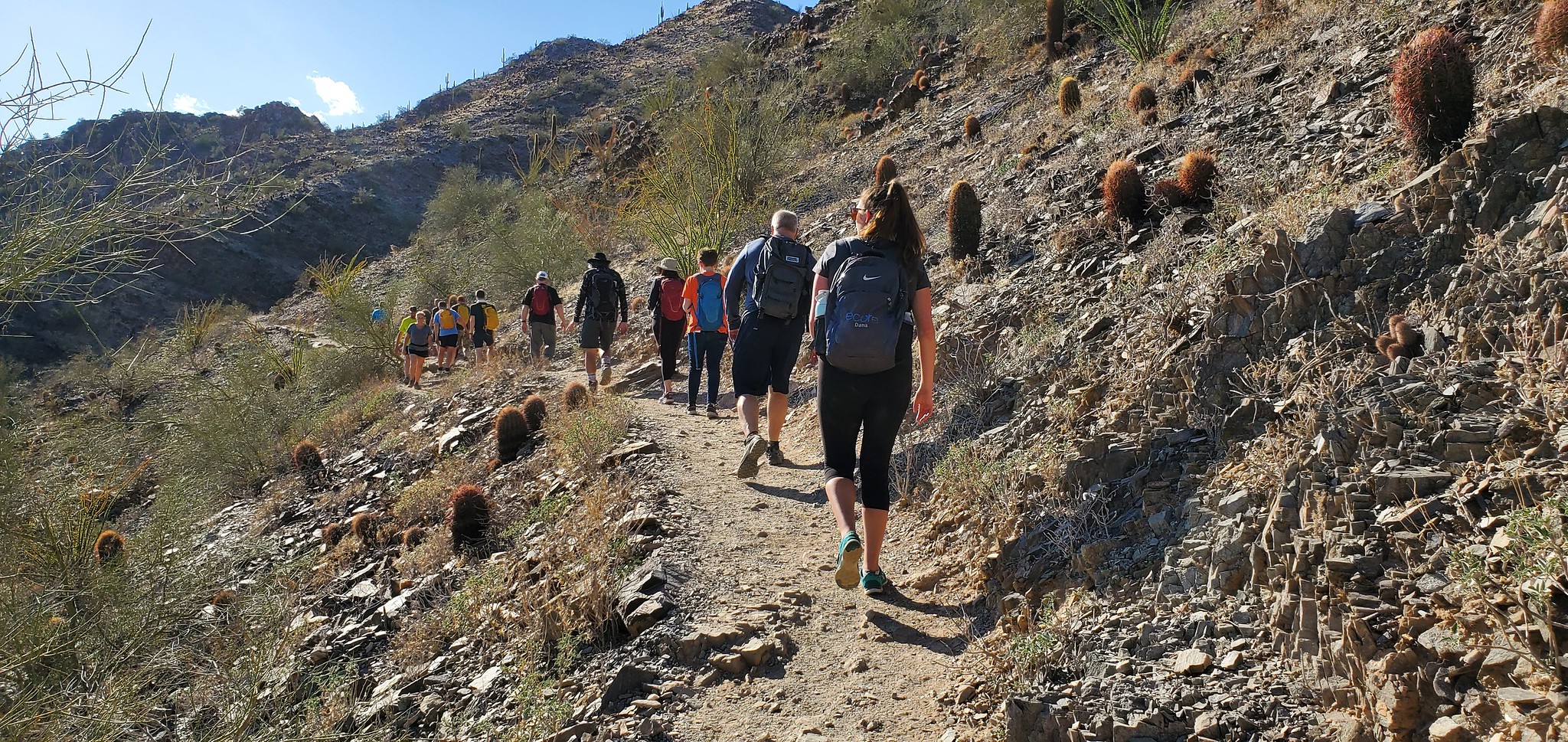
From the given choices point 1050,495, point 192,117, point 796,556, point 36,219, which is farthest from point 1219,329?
point 192,117

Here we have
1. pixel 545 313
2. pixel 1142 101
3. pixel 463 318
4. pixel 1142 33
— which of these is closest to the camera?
pixel 1142 101

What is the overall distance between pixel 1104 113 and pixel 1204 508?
29.2ft

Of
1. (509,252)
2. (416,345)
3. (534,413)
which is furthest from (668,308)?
(509,252)

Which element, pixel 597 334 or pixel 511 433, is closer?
pixel 511 433

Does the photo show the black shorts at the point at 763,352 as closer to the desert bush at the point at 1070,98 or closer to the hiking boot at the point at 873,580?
the hiking boot at the point at 873,580

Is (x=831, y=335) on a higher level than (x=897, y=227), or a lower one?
lower

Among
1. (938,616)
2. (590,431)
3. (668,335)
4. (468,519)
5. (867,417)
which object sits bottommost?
(938,616)

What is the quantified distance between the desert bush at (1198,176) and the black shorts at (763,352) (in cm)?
311

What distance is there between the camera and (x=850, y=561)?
3836 mm

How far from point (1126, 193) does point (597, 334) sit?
550cm

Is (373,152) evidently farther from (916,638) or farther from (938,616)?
(916,638)

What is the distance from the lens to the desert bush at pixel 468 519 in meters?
6.79

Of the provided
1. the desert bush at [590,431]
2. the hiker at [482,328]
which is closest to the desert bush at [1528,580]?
the desert bush at [590,431]

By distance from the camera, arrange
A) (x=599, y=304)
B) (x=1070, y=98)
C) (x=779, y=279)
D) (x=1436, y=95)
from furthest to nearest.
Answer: (x=1070, y=98), (x=599, y=304), (x=779, y=279), (x=1436, y=95)
